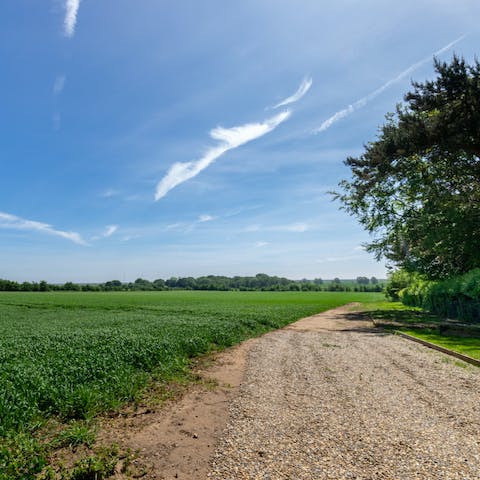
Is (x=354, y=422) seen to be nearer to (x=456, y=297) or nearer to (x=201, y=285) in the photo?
(x=456, y=297)

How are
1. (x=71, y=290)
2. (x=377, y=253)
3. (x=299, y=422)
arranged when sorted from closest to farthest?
(x=299, y=422)
(x=377, y=253)
(x=71, y=290)

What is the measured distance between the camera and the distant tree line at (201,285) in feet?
374

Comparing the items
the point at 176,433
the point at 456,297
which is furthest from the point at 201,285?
the point at 176,433

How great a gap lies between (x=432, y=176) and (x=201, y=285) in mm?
139750

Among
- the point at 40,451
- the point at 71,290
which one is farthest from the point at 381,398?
the point at 71,290

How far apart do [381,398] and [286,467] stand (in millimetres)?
4138

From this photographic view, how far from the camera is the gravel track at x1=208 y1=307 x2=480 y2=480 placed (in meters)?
4.91

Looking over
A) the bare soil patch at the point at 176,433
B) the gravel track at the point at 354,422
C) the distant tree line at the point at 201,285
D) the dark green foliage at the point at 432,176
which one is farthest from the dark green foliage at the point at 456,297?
the distant tree line at the point at 201,285

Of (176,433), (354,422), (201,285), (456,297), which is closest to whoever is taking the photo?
(176,433)

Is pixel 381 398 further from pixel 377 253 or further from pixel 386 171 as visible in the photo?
pixel 377 253

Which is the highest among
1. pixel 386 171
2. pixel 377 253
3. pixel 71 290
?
pixel 386 171

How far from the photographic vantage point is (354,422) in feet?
21.4

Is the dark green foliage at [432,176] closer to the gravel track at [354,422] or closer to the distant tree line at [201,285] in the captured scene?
the gravel track at [354,422]

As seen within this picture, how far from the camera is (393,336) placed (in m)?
18.5
